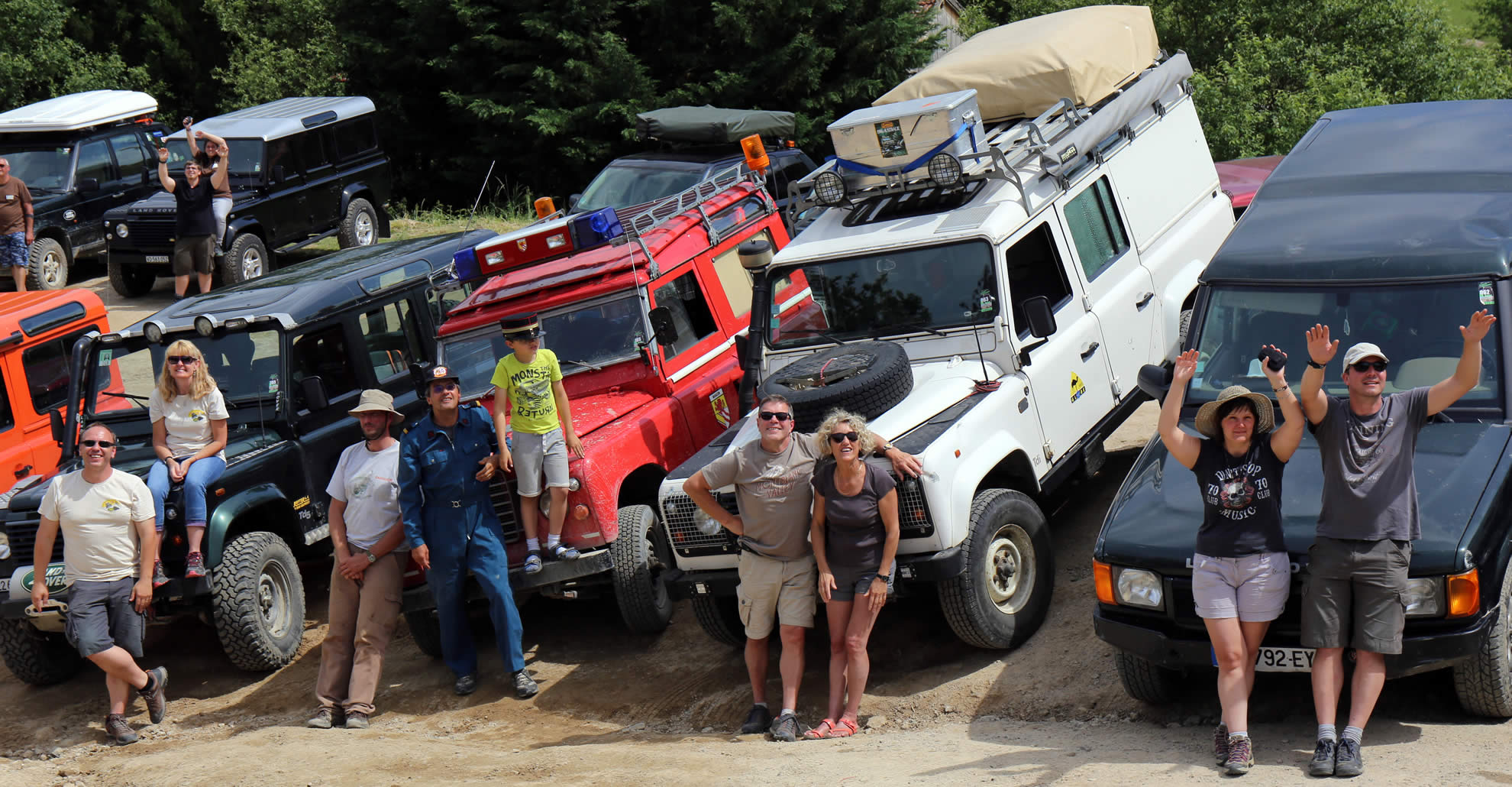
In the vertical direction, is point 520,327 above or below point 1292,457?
above

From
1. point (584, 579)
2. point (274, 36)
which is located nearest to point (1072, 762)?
point (584, 579)

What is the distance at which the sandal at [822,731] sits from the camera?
6.96m

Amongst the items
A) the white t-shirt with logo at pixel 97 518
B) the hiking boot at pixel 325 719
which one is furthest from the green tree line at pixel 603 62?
the white t-shirt with logo at pixel 97 518

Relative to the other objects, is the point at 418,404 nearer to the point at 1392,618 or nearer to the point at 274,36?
the point at 1392,618

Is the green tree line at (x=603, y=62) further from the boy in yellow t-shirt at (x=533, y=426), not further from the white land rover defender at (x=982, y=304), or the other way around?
the boy in yellow t-shirt at (x=533, y=426)

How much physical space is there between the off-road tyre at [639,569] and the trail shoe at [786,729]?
4.62 ft

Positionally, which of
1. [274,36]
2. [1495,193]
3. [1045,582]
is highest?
[274,36]

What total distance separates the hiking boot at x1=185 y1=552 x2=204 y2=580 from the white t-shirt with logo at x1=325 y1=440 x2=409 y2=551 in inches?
39.3

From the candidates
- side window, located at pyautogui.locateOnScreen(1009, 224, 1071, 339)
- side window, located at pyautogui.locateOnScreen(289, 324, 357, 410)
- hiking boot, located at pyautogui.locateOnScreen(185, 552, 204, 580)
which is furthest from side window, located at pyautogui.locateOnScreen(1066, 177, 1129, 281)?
hiking boot, located at pyautogui.locateOnScreen(185, 552, 204, 580)

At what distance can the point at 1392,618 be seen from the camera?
5.68 meters

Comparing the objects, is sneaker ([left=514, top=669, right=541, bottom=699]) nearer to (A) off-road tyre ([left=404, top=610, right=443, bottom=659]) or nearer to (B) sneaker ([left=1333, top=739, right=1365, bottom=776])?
(A) off-road tyre ([left=404, top=610, right=443, bottom=659])

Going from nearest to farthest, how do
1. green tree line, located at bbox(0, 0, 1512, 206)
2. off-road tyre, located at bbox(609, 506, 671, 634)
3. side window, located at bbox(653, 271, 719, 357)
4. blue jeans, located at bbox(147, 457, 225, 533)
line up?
1. off-road tyre, located at bbox(609, 506, 671, 634)
2. blue jeans, located at bbox(147, 457, 225, 533)
3. side window, located at bbox(653, 271, 719, 357)
4. green tree line, located at bbox(0, 0, 1512, 206)

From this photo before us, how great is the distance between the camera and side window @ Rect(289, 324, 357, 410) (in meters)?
9.40

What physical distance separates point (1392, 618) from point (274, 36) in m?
25.3
